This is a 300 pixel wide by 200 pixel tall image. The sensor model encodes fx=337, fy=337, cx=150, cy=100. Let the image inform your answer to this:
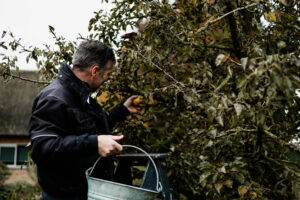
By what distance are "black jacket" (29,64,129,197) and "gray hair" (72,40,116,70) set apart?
12 centimetres

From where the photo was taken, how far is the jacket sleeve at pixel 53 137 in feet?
6.16

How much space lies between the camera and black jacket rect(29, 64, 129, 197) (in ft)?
6.21

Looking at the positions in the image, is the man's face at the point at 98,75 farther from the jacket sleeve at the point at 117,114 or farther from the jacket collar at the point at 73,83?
the jacket sleeve at the point at 117,114

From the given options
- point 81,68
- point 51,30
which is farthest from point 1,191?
point 81,68

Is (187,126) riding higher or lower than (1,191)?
higher

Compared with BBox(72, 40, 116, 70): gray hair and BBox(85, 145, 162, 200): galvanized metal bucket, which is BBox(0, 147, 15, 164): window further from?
BBox(85, 145, 162, 200): galvanized metal bucket

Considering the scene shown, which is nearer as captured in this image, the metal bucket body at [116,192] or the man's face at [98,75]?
the metal bucket body at [116,192]

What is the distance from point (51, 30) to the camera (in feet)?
9.75

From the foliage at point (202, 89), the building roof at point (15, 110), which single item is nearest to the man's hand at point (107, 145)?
the foliage at point (202, 89)

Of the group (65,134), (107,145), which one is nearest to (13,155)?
(65,134)

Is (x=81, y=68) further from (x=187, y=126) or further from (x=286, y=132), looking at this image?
(x=286, y=132)

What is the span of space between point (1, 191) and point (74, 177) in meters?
7.73

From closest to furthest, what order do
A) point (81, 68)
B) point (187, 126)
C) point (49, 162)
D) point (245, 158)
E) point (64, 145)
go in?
point (64, 145)
point (49, 162)
point (81, 68)
point (245, 158)
point (187, 126)

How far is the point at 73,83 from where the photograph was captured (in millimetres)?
2197
